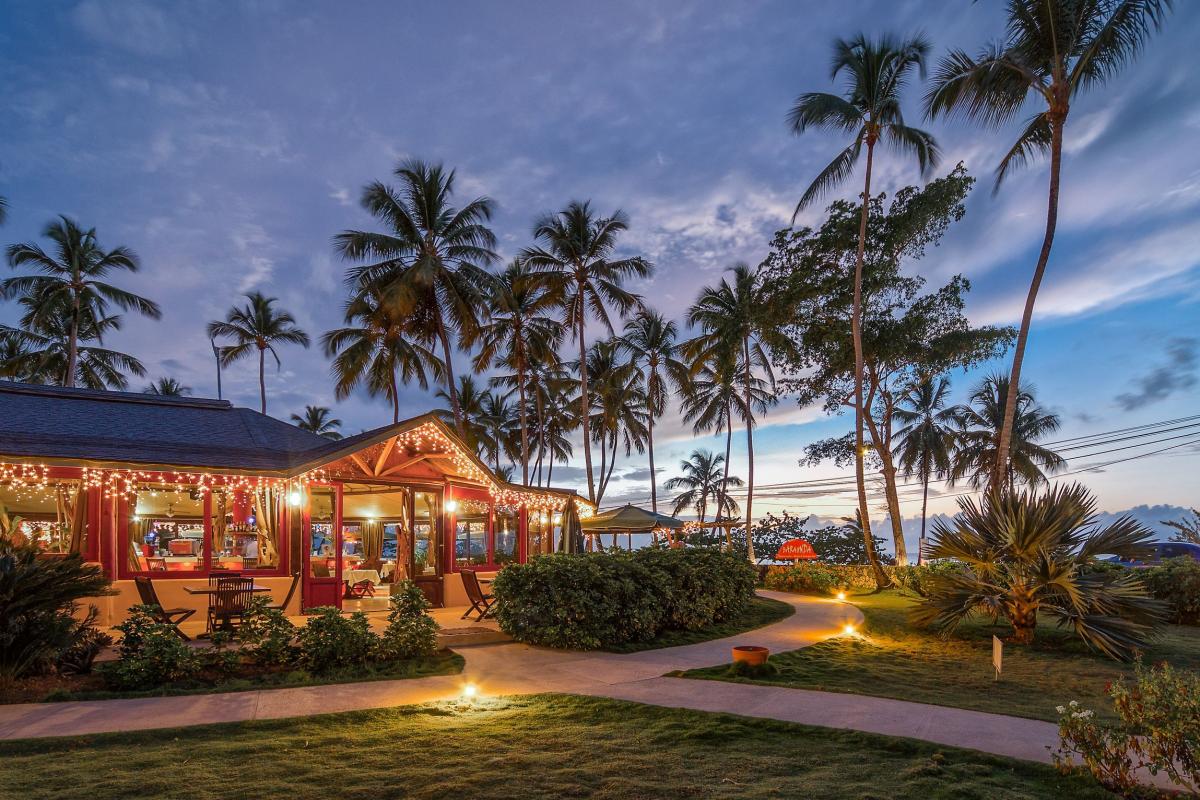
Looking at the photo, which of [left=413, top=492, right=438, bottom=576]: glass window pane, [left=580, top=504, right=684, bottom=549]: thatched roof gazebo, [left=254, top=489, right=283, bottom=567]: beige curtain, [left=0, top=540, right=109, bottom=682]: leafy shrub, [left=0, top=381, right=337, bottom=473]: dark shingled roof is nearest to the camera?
[left=0, top=540, right=109, bottom=682]: leafy shrub

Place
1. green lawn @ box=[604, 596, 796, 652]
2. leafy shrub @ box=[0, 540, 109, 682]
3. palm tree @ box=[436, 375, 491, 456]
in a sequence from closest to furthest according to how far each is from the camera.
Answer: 1. leafy shrub @ box=[0, 540, 109, 682]
2. green lawn @ box=[604, 596, 796, 652]
3. palm tree @ box=[436, 375, 491, 456]

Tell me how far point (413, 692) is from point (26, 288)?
31.4 meters

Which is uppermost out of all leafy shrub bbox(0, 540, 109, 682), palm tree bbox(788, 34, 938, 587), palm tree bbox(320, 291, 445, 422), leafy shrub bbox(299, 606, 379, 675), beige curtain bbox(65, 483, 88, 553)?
palm tree bbox(788, 34, 938, 587)

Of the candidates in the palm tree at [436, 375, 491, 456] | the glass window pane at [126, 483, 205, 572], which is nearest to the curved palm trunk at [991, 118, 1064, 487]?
the glass window pane at [126, 483, 205, 572]

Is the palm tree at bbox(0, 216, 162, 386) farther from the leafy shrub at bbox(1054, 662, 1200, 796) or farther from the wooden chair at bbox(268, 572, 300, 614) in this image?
the leafy shrub at bbox(1054, 662, 1200, 796)

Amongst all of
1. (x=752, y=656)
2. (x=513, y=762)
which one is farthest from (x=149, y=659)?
(x=752, y=656)

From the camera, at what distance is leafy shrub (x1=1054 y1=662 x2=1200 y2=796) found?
4211 mm

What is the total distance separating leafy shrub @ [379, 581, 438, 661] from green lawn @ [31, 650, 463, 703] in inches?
6.6

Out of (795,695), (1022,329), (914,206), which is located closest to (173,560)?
(795,695)

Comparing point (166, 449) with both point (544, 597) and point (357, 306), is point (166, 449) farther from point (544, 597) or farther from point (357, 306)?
Result: point (357, 306)

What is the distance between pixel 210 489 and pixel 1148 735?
45.5 ft

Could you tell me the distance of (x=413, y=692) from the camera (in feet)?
24.9

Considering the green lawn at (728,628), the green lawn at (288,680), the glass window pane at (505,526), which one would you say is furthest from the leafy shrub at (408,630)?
the glass window pane at (505,526)

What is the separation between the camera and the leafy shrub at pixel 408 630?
9055mm
